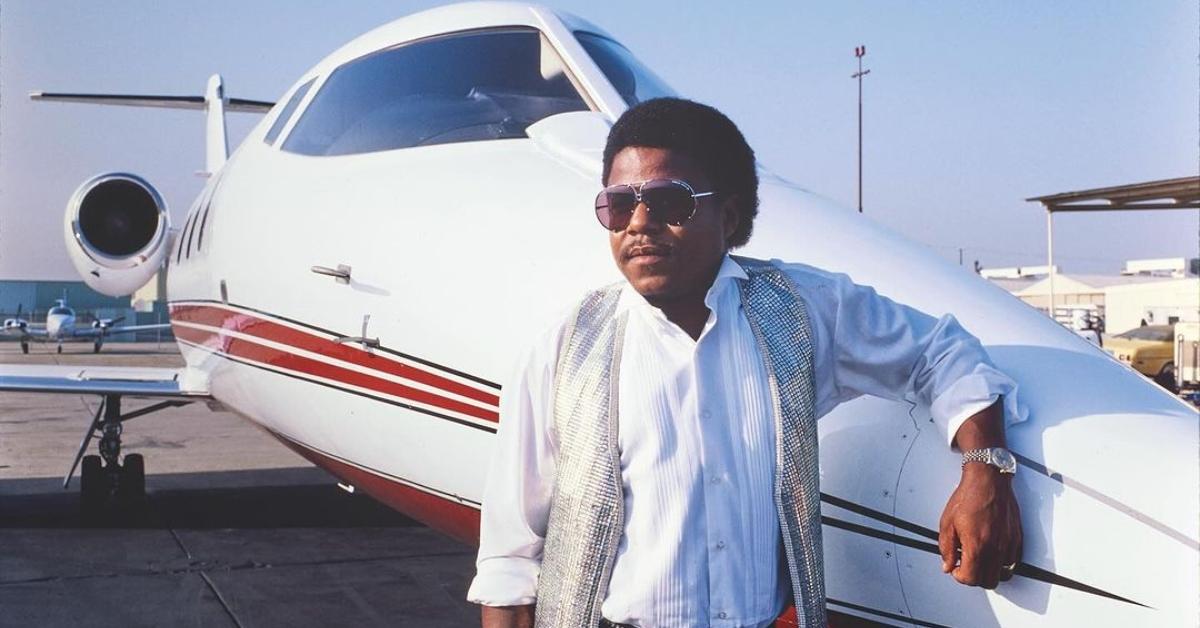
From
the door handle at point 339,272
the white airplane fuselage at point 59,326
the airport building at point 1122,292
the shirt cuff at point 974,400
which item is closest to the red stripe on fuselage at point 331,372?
the door handle at point 339,272

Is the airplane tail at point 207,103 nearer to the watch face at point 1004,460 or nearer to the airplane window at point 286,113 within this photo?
the airplane window at point 286,113

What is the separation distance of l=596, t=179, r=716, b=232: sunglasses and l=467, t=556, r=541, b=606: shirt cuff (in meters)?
0.65

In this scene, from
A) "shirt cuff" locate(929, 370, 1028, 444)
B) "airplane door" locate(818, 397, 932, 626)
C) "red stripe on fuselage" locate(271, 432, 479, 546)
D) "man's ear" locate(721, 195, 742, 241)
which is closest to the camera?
"shirt cuff" locate(929, 370, 1028, 444)

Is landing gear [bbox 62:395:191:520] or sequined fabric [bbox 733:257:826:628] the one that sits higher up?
sequined fabric [bbox 733:257:826:628]

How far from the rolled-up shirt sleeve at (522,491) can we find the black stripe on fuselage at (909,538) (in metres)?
0.55

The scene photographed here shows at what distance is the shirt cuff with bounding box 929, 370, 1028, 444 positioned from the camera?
175cm

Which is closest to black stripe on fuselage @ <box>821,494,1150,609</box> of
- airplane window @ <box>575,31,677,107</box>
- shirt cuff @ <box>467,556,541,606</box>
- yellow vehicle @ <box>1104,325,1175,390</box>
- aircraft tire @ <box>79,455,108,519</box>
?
shirt cuff @ <box>467,556,541,606</box>

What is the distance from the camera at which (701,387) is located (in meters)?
1.84

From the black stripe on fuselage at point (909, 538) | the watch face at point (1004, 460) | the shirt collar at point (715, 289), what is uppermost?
the shirt collar at point (715, 289)

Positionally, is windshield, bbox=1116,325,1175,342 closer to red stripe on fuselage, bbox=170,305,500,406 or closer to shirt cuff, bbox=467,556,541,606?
red stripe on fuselage, bbox=170,305,500,406

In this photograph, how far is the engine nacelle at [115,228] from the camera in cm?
959

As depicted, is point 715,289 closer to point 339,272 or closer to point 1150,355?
point 339,272

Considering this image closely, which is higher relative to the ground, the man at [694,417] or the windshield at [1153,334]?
the man at [694,417]

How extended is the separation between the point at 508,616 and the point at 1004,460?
35.6 inches
